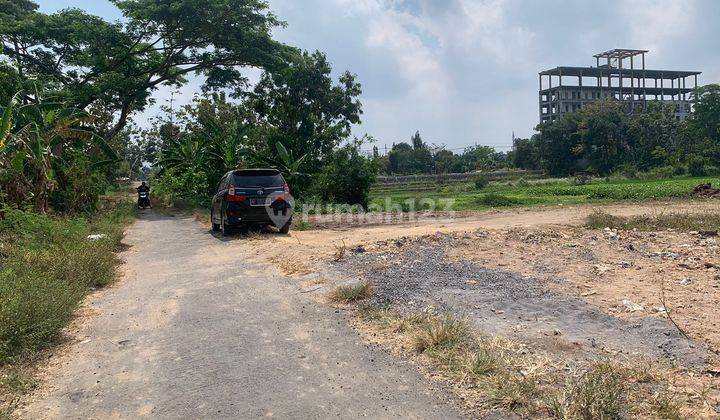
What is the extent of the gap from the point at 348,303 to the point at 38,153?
10584mm

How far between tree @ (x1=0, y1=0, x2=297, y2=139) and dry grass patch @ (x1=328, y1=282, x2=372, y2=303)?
742 inches

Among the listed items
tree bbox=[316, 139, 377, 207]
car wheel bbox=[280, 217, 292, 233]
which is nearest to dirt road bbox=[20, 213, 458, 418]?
car wheel bbox=[280, 217, 292, 233]

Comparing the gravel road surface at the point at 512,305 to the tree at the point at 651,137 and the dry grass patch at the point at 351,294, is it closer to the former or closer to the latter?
the dry grass patch at the point at 351,294

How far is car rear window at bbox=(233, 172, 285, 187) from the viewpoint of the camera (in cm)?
1323

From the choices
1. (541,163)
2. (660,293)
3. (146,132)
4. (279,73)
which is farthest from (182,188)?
(541,163)

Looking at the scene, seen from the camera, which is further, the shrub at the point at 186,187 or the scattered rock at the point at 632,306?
the shrub at the point at 186,187

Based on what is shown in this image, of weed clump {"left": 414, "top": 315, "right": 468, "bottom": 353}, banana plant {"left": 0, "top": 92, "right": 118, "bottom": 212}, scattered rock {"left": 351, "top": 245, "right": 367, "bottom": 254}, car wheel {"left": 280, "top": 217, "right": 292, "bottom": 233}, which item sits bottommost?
weed clump {"left": 414, "top": 315, "right": 468, "bottom": 353}

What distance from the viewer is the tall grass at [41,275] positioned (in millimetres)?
4973

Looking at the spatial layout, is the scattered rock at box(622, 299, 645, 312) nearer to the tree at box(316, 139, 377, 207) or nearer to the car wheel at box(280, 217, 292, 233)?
the car wheel at box(280, 217, 292, 233)

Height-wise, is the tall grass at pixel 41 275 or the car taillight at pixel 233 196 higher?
the car taillight at pixel 233 196

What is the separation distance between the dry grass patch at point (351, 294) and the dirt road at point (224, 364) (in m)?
0.27

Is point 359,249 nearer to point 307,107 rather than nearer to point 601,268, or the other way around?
point 601,268

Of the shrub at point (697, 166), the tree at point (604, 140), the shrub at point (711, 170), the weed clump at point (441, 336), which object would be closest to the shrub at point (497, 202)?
the weed clump at point (441, 336)

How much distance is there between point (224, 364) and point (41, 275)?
3988 mm
